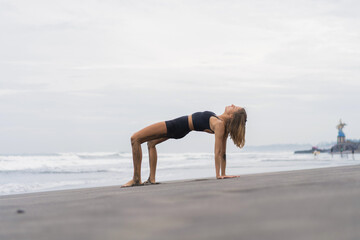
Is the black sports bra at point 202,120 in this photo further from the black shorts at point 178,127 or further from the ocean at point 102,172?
the ocean at point 102,172

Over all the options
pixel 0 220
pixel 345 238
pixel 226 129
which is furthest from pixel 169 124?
pixel 345 238

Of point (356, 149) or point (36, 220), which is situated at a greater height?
point (36, 220)

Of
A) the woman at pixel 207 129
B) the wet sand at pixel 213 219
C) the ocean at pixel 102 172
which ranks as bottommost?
the ocean at pixel 102 172

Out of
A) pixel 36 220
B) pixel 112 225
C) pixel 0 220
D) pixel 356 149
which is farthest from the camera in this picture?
pixel 356 149

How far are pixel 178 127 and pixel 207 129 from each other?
15.9 inches

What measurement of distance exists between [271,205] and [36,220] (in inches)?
48.5

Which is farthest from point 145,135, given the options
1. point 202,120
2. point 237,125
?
point 237,125

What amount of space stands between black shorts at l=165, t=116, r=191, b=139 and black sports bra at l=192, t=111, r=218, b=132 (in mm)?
114

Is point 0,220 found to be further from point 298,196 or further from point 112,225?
point 298,196

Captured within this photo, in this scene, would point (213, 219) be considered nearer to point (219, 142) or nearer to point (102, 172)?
point (219, 142)

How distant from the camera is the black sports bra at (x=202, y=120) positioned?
562cm

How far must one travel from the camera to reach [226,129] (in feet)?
18.5

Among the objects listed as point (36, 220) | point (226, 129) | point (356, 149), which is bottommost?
point (356, 149)

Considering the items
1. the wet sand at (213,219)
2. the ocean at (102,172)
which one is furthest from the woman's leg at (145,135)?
the ocean at (102,172)
